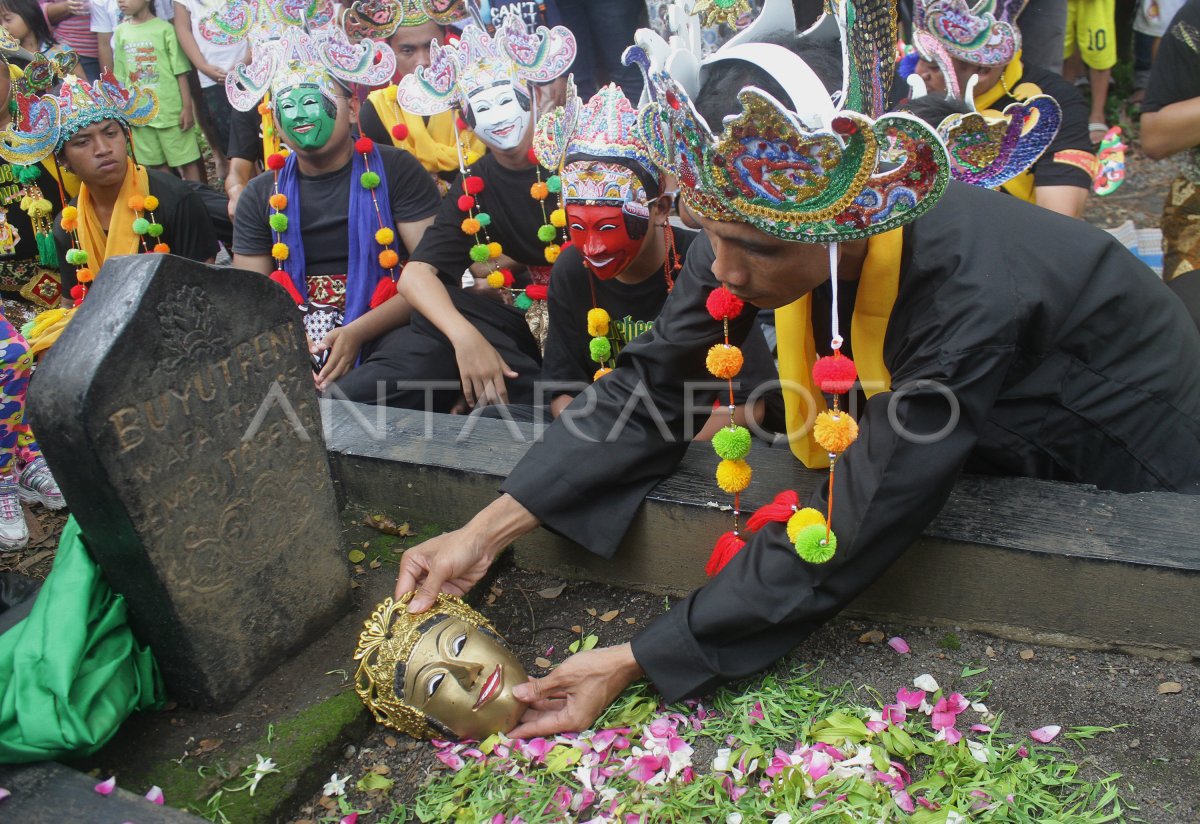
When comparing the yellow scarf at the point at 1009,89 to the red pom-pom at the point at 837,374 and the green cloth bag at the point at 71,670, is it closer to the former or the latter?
the red pom-pom at the point at 837,374

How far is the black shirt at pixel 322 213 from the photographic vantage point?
4.36 meters

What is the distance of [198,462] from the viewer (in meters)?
2.12

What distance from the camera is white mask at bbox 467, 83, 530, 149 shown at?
162 inches

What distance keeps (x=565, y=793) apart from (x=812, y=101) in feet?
4.66

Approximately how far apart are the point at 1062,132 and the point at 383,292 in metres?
3.01

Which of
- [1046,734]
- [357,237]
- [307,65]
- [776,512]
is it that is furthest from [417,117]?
[1046,734]

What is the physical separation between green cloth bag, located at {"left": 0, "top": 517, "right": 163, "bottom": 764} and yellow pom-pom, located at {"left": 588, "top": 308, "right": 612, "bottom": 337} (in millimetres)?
1788

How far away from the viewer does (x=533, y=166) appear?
4.21 metres

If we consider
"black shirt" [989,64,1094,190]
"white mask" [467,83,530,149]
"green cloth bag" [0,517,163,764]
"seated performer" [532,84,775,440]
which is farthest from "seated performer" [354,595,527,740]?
"black shirt" [989,64,1094,190]

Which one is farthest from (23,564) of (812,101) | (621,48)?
(621,48)

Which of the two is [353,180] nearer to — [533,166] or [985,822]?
[533,166]

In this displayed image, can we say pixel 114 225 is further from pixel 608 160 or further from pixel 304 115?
pixel 608 160

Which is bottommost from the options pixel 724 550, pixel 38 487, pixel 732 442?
pixel 38 487

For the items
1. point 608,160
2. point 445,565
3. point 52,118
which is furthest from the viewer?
point 52,118
